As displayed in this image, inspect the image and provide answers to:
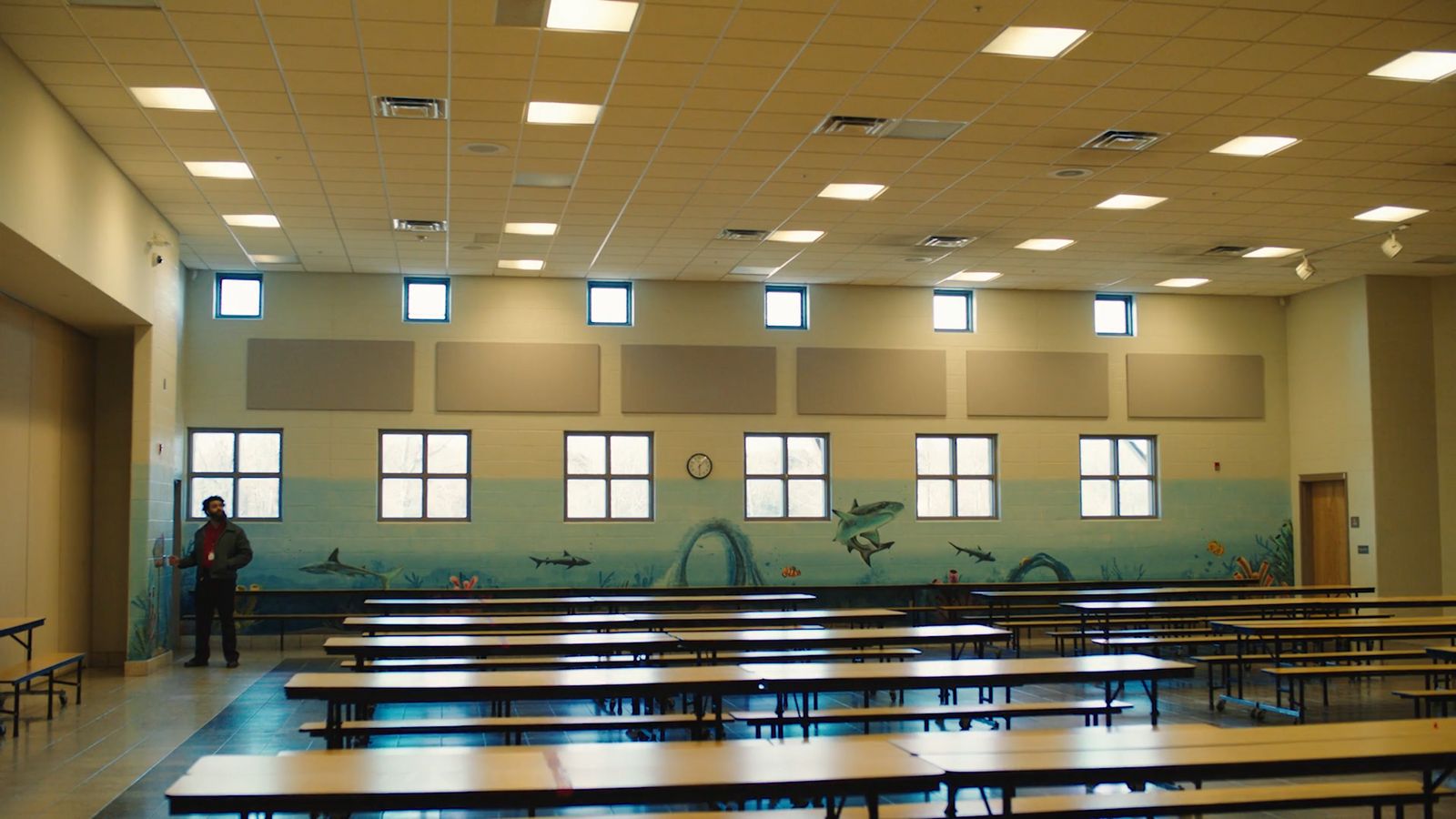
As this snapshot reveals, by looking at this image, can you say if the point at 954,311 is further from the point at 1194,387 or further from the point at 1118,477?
the point at 1194,387

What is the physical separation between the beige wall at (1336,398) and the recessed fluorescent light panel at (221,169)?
12.2 m

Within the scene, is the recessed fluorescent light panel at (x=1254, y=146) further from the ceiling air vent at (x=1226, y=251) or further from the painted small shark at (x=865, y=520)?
the painted small shark at (x=865, y=520)

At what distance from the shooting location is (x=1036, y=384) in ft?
50.6

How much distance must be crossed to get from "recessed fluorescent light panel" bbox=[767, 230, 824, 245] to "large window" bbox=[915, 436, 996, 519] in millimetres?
3705

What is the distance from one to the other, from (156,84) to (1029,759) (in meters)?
6.84

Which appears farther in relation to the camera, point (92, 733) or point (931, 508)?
point (931, 508)

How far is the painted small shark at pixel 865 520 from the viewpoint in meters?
14.9

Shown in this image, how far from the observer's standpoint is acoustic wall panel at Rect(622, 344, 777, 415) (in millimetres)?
14602

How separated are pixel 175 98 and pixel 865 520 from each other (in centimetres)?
925

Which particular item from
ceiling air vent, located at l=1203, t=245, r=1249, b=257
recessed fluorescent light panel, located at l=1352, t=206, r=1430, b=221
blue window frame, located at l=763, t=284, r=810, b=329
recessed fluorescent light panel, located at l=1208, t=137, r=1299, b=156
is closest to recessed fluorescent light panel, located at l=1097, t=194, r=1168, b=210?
recessed fluorescent light panel, located at l=1208, t=137, r=1299, b=156

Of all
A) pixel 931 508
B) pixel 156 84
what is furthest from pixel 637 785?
pixel 931 508

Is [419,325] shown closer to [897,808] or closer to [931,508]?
[931,508]

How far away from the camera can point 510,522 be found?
14.2m

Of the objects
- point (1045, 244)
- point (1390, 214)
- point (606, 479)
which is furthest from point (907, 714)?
point (606, 479)
